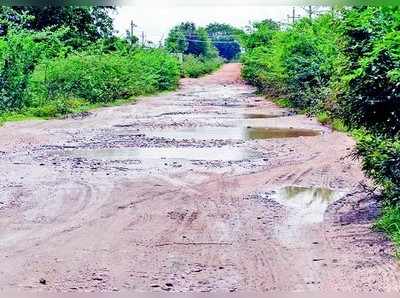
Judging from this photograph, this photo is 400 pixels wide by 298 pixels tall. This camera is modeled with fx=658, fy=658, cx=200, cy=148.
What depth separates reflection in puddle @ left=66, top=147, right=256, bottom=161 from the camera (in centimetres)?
1008

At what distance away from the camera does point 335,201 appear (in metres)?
6.82

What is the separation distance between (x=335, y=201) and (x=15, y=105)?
12.5 metres

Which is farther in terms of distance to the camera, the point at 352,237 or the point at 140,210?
the point at 140,210

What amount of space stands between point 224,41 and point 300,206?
64465 mm

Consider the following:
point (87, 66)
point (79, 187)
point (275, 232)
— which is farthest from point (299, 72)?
point (275, 232)

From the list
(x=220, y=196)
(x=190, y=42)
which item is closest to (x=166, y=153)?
(x=220, y=196)

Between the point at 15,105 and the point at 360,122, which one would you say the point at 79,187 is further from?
the point at 15,105

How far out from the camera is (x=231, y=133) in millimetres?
13836

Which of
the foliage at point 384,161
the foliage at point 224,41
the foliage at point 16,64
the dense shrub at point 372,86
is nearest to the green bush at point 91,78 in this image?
the foliage at point 16,64

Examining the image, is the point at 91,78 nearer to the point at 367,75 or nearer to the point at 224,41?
the point at 367,75

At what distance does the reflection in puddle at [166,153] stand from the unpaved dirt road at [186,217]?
0.03 m

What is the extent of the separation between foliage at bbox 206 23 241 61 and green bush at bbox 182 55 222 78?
310cm

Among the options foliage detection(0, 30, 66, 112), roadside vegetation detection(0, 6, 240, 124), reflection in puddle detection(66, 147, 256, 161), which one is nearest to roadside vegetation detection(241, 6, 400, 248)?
reflection in puddle detection(66, 147, 256, 161)

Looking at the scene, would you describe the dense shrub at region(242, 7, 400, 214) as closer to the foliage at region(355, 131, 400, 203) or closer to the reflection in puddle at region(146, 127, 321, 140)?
the foliage at region(355, 131, 400, 203)
